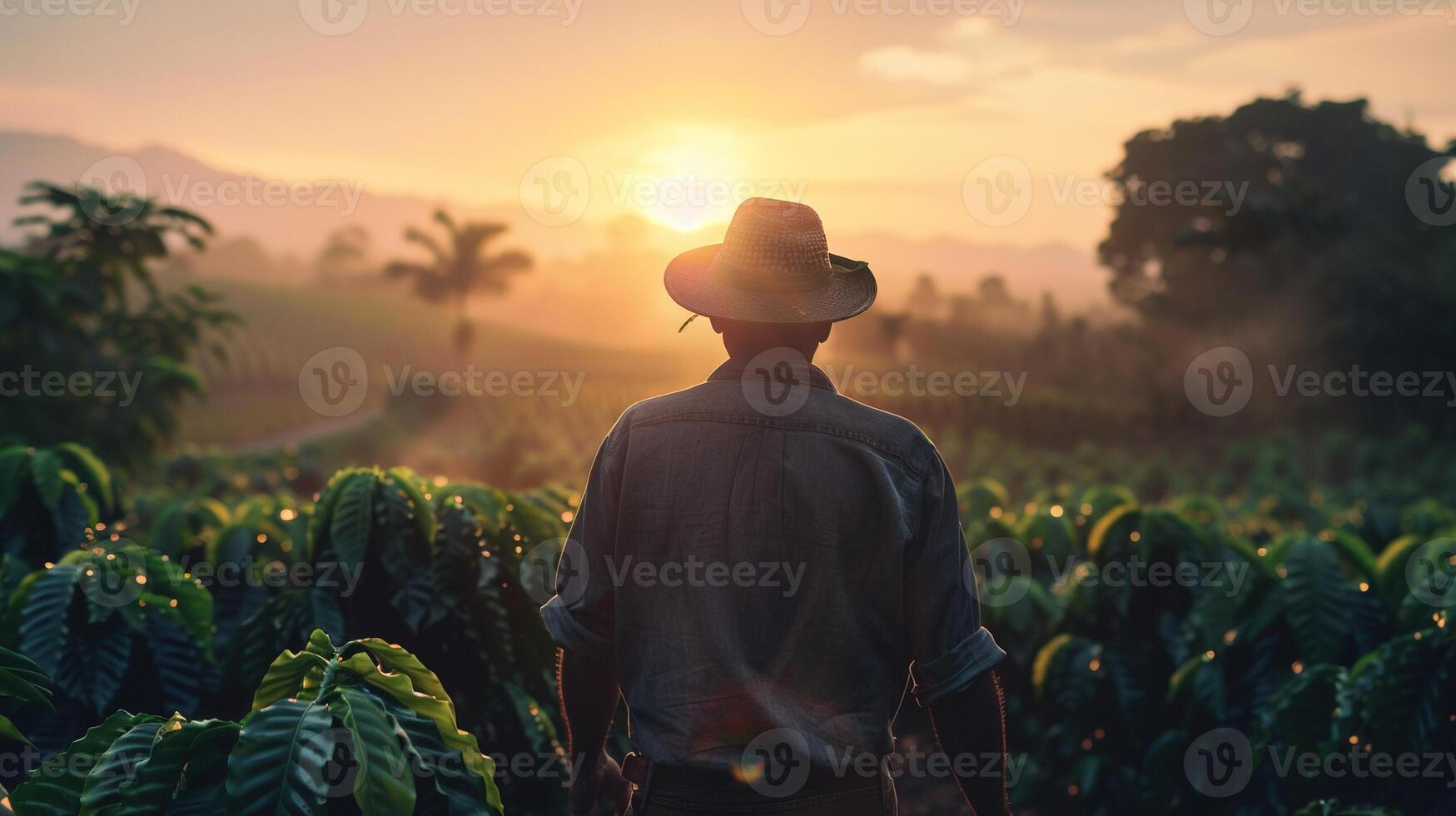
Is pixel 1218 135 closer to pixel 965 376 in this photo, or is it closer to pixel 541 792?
pixel 965 376

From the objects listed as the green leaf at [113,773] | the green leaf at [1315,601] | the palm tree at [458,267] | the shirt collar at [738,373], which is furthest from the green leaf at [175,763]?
the palm tree at [458,267]

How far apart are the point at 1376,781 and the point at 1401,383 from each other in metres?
29.4

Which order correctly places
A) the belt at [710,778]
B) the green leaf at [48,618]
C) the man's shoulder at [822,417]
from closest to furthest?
the belt at [710,778], the man's shoulder at [822,417], the green leaf at [48,618]

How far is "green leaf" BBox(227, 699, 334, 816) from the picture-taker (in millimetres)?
1441

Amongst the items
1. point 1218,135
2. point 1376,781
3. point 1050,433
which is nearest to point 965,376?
point 1050,433

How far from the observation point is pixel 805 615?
1.91 meters

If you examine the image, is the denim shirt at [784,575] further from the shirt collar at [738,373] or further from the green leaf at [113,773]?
the green leaf at [113,773]

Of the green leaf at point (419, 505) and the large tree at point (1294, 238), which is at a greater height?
the large tree at point (1294, 238)

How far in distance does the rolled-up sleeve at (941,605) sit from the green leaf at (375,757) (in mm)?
888

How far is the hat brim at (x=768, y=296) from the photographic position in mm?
2008

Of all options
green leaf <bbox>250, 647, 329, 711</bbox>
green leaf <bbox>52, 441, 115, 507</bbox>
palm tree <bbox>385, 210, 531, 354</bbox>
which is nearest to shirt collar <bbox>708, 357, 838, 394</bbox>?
green leaf <bbox>250, 647, 329, 711</bbox>

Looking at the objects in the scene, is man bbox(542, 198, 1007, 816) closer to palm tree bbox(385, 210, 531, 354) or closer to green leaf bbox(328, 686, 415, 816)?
green leaf bbox(328, 686, 415, 816)

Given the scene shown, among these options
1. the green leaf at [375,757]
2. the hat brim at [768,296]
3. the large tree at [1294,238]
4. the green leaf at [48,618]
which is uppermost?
the large tree at [1294,238]

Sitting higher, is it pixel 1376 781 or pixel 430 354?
pixel 1376 781
